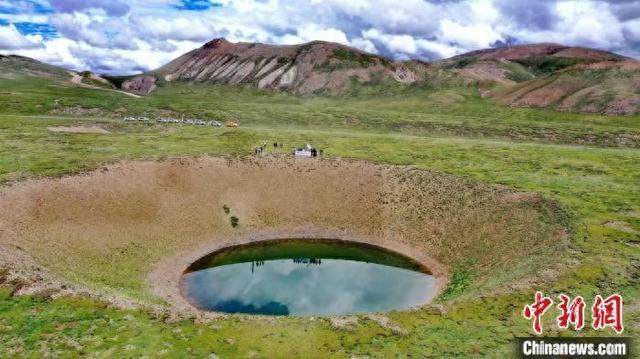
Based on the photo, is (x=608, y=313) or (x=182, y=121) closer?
(x=608, y=313)

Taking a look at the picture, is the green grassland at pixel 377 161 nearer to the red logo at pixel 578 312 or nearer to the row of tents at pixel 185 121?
the red logo at pixel 578 312

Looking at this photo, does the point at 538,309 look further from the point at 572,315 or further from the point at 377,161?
the point at 377,161

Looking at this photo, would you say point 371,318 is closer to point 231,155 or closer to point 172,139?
point 231,155

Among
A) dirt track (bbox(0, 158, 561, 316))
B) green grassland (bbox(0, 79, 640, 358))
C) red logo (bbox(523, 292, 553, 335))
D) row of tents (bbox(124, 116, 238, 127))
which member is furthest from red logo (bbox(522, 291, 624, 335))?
row of tents (bbox(124, 116, 238, 127))

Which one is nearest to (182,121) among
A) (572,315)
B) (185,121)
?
(185,121)

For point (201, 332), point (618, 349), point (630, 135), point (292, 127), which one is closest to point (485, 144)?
point (630, 135)

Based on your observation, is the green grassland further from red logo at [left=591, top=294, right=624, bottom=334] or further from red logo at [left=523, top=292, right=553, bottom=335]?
red logo at [left=591, top=294, right=624, bottom=334]
